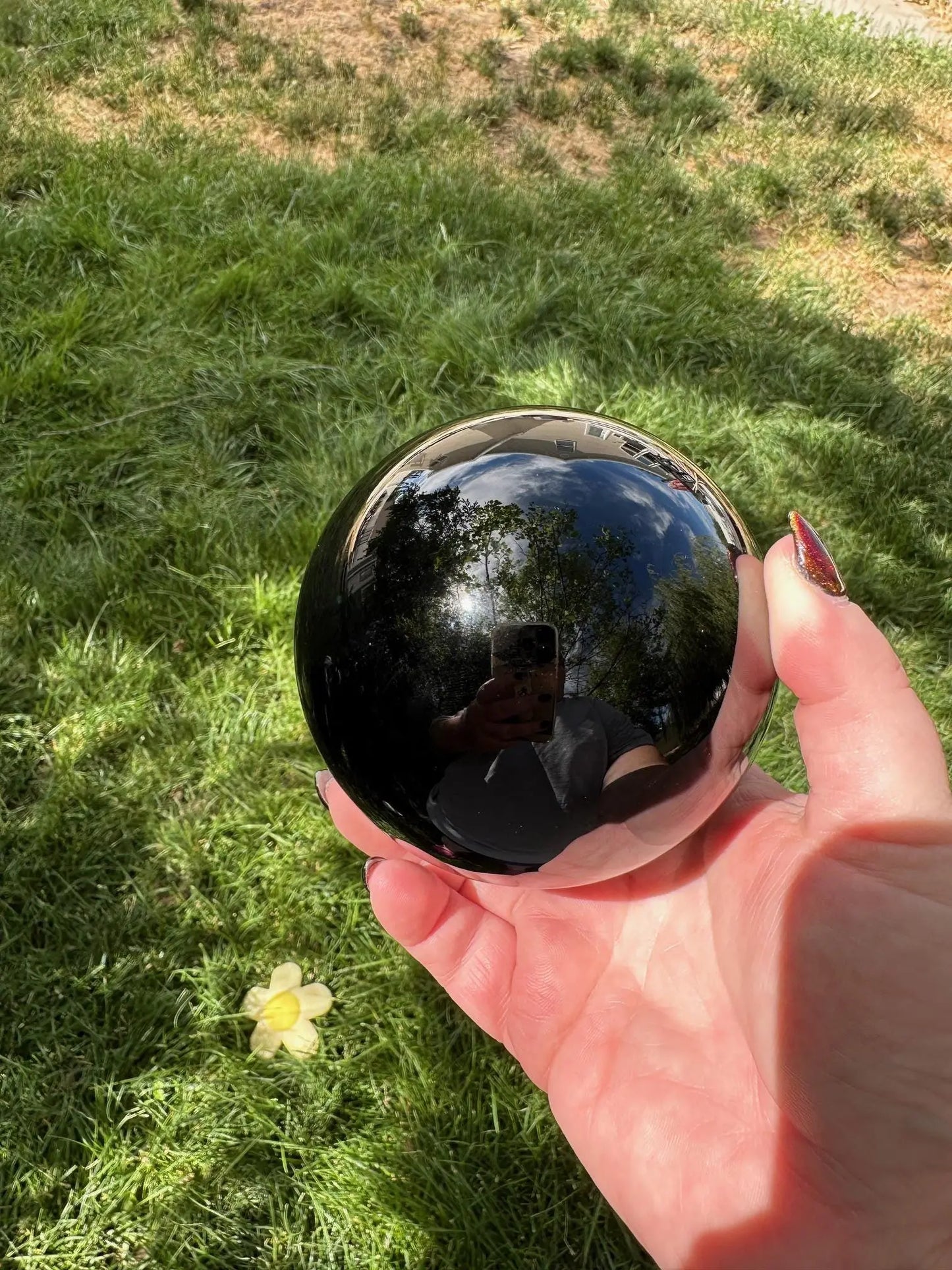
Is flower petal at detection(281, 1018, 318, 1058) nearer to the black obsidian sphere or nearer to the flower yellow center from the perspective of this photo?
the flower yellow center

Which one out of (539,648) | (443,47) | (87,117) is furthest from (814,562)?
(443,47)

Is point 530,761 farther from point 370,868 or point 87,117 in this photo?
point 87,117

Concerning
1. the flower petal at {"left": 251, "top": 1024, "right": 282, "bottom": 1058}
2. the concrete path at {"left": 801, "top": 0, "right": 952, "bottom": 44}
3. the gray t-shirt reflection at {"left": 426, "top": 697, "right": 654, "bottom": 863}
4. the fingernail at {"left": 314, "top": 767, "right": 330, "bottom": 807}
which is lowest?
the flower petal at {"left": 251, "top": 1024, "right": 282, "bottom": 1058}

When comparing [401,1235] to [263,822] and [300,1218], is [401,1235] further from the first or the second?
[263,822]

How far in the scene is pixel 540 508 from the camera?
174 cm

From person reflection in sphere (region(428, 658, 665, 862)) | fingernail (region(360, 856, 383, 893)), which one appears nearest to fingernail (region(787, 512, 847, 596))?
person reflection in sphere (region(428, 658, 665, 862))

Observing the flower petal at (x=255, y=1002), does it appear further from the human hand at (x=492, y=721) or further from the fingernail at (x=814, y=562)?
the fingernail at (x=814, y=562)

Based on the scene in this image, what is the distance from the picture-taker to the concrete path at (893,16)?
7.25 meters

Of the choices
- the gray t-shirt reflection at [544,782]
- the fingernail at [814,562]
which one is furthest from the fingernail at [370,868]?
the fingernail at [814,562]

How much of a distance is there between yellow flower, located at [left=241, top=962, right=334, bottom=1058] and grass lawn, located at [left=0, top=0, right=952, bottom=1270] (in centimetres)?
6

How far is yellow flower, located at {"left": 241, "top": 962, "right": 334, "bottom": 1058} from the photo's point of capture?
2676 millimetres

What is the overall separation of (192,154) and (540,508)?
172 inches

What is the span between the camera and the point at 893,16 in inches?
292

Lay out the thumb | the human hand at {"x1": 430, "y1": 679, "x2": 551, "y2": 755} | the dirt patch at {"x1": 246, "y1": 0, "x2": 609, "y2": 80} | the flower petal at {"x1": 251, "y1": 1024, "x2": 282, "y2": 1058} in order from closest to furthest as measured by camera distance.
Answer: the human hand at {"x1": 430, "y1": 679, "x2": 551, "y2": 755} < the thumb < the flower petal at {"x1": 251, "y1": 1024, "x2": 282, "y2": 1058} < the dirt patch at {"x1": 246, "y1": 0, "x2": 609, "y2": 80}
